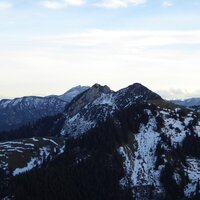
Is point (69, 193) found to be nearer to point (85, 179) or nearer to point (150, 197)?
point (85, 179)

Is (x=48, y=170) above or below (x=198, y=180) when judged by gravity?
above

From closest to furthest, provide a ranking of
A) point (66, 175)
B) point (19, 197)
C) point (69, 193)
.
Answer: point (19, 197), point (69, 193), point (66, 175)

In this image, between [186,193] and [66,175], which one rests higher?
[66,175]

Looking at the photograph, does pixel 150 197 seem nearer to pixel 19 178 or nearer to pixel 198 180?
pixel 198 180

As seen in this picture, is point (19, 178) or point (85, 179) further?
point (85, 179)

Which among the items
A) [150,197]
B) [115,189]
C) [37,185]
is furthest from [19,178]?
[150,197]

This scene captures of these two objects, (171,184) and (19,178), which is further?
(171,184)

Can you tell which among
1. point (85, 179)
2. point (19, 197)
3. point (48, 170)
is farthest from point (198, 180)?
point (19, 197)

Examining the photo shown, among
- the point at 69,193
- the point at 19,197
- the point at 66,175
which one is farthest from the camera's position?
the point at 66,175
